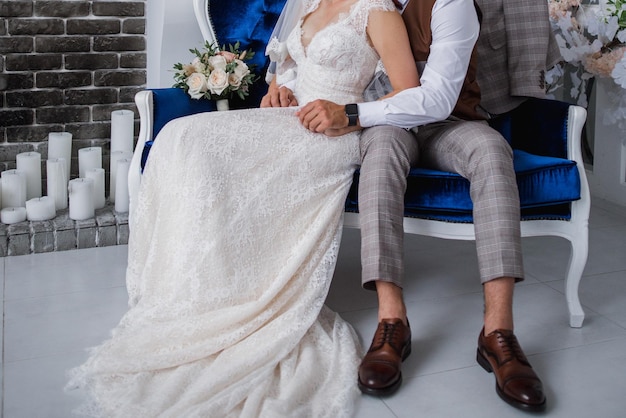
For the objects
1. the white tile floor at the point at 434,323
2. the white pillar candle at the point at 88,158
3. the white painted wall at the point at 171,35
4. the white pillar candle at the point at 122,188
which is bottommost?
the white tile floor at the point at 434,323

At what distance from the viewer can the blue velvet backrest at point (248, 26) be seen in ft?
10.5

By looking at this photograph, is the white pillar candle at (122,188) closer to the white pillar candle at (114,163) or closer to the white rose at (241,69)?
the white pillar candle at (114,163)

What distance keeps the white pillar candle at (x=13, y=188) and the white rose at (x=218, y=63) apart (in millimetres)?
944

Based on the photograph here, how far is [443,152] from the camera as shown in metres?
2.38

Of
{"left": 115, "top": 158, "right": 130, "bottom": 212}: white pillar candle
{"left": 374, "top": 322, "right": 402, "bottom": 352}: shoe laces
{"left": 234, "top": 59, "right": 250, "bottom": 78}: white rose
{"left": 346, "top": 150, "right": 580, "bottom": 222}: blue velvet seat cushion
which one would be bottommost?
{"left": 374, "top": 322, "right": 402, "bottom": 352}: shoe laces

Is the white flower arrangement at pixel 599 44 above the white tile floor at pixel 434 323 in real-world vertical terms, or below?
above

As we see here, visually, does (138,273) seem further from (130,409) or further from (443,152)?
(443,152)

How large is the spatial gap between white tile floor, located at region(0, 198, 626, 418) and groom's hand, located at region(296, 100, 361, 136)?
0.60m

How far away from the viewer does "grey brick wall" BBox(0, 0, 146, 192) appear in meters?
3.61

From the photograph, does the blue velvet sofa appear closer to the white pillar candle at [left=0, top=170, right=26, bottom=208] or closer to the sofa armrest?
the sofa armrest

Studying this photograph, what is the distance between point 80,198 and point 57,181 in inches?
6.9

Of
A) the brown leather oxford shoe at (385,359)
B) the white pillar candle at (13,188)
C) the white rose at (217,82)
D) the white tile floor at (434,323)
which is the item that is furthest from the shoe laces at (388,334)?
the white pillar candle at (13,188)

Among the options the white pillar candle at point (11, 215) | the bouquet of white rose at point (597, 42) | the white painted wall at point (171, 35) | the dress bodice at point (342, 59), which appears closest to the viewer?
the dress bodice at point (342, 59)

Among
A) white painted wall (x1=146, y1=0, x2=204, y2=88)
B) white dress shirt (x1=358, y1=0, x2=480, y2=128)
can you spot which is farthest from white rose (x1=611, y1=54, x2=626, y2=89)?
white painted wall (x1=146, y1=0, x2=204, y2=88)
